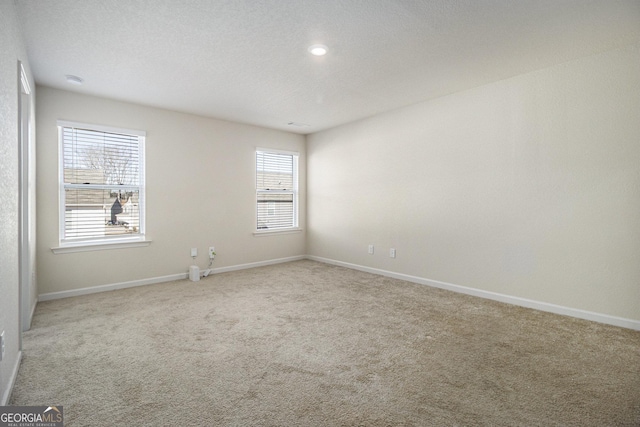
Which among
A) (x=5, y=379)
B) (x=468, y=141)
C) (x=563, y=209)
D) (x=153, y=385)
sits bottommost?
(x=153, y=385)

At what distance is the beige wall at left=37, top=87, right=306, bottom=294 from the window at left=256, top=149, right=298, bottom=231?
0.57 ft

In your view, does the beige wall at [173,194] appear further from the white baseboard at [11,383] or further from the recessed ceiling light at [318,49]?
the recessed ceiling light at [318,49]

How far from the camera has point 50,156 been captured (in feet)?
12.7

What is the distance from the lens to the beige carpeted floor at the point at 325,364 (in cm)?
181

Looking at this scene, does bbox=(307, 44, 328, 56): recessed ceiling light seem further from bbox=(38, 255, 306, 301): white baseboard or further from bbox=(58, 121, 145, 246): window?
bbox=(38, 255, 306, 301): white baseboard

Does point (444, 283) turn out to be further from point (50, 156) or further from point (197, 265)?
point (50, 156)

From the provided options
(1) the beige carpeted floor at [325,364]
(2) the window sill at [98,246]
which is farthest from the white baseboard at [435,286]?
(2) the window sill at [98,246]

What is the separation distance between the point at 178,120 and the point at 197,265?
2.19m

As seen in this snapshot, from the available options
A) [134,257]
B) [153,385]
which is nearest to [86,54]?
[134,257]

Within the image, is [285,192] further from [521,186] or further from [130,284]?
[521,186]

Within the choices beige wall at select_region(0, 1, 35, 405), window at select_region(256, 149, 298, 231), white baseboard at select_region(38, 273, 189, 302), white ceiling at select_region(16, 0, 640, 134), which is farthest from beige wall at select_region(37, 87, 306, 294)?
beige wall at select_region(0, 1, 35, 405)

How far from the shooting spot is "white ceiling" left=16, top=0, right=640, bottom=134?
2.34 metres

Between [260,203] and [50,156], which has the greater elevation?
[50,156]

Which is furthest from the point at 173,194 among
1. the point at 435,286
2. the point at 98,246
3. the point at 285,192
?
the point at 435,286
